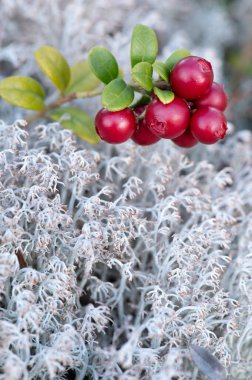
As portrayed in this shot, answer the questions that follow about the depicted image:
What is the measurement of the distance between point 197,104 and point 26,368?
3.17 ft

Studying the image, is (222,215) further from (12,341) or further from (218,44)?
(218,44)

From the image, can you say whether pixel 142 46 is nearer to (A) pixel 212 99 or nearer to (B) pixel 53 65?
(A) pixel 212 99

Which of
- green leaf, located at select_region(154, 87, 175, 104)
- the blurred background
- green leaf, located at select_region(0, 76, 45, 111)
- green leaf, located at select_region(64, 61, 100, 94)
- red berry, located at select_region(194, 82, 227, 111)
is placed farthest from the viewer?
the blurred background

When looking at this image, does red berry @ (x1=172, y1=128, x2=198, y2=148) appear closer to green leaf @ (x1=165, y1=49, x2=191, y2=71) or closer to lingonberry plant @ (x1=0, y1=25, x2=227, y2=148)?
lingonberry plant @ (x1=0, y1=25, x2=227, y2=148)

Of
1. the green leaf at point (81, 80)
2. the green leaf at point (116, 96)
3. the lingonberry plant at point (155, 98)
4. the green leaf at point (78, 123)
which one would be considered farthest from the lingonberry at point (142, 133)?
the green leaf at point (81, 80)

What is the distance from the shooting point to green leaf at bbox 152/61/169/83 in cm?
149

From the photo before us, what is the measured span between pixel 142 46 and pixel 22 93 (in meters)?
0.50

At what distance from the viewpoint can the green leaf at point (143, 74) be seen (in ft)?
4.89

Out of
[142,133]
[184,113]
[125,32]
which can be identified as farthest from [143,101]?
[125,32]

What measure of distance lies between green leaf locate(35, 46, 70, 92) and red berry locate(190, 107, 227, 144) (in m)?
0.61

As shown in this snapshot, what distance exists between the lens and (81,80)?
1.93m

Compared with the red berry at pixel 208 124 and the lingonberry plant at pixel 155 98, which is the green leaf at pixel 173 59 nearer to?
the lingonberry plant at pixel 155 98

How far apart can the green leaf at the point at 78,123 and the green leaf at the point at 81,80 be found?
9cm

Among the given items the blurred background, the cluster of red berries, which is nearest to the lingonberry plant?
the cluster of red berries
